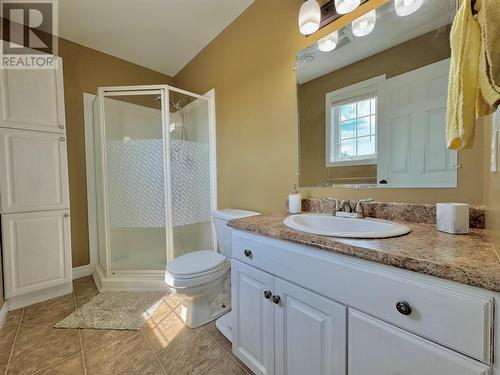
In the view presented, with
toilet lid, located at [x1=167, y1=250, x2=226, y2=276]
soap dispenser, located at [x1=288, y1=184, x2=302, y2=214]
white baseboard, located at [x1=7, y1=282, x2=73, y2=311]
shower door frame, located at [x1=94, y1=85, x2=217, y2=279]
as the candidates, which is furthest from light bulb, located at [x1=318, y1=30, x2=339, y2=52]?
white baseboard, located at [x1=7, y1=282, x2=73, y2=311]

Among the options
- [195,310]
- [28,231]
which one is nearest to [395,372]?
[195,310]

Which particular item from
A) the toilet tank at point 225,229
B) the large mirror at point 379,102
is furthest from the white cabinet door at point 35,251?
the large mirror at point 379,102

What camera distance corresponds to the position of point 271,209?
1.65m

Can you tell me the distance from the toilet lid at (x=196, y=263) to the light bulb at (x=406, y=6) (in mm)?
1774

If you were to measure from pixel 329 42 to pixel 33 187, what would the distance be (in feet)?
→ 8.03

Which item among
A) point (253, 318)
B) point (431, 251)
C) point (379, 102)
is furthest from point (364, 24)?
point (253, 318)

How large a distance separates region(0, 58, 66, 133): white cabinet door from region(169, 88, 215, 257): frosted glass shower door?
3.04ft

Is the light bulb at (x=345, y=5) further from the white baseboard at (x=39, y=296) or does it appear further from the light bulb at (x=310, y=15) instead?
the white baseboard at (x=39, y=296)

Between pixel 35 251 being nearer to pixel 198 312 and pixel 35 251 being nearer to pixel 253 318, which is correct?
pixel 198 312

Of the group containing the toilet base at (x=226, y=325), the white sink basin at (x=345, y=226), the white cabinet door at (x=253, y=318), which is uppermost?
the white sink basin at (x=345, y=226)

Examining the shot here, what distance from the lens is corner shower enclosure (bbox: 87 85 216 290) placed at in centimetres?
202

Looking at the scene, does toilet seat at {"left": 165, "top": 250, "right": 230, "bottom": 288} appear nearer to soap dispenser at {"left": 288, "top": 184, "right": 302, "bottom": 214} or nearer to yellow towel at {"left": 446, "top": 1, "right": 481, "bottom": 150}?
soap dispenser at {"left": 288, "top": 184, "right": 302, "bottom": 214}

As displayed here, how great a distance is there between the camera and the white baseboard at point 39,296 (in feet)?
5.65

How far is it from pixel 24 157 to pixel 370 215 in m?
2.51
